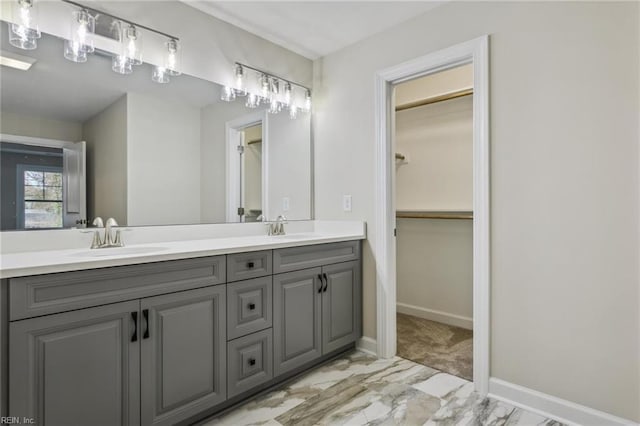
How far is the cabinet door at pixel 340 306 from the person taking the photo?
7.75 feet

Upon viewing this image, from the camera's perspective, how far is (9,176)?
162 cm

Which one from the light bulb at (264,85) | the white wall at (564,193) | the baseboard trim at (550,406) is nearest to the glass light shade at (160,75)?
the light bulb at (264,85)

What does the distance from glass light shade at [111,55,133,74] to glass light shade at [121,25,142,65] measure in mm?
21

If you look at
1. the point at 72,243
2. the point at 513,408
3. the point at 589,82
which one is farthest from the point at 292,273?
the point at 589,82

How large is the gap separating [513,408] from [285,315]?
4.37 feet

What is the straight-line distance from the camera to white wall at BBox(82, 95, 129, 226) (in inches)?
73.0

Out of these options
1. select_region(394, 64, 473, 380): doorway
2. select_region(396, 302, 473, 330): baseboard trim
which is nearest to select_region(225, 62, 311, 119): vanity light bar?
select_region(394, 64, 473, 380): doorway

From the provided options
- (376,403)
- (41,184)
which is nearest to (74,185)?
(41,184)

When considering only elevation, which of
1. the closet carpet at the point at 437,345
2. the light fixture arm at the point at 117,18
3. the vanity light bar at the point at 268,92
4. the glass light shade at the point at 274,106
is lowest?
the closet carpet at the point at 437,345

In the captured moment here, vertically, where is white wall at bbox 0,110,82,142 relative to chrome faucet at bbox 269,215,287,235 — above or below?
above

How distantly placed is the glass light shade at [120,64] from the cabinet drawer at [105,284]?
1.16 m

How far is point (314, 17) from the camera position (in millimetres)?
2348

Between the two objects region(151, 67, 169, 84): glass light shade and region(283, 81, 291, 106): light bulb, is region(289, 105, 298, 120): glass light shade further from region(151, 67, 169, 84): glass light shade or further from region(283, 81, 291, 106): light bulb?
region(151, 67, 169, 84): glass light shade

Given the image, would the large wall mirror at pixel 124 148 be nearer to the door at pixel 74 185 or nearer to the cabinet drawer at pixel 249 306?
the door at pixel 74 185
